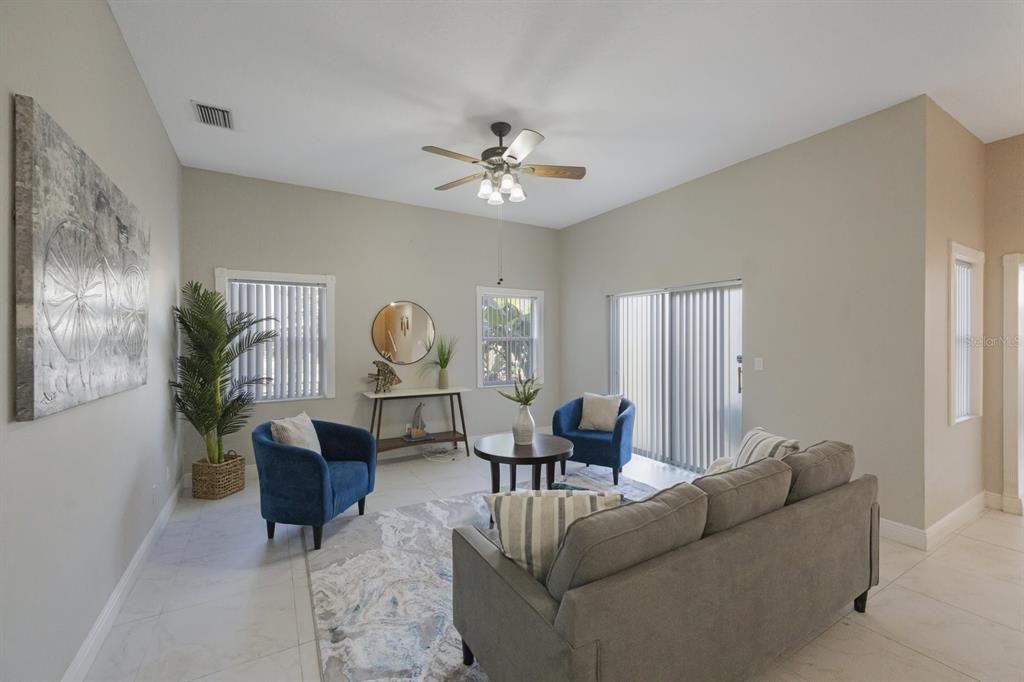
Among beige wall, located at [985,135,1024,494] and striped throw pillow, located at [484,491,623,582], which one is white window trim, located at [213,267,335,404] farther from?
beige wall, located at [985,135,1024,494]

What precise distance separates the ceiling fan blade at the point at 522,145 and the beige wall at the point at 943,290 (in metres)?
2.60

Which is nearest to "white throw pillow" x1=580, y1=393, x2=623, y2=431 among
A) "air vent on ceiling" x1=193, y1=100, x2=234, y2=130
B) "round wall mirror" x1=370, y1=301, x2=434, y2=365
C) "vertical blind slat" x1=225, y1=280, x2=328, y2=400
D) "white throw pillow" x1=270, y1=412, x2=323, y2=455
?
"round wall mirror" x1=370, y1=301, x2=434, y2=365

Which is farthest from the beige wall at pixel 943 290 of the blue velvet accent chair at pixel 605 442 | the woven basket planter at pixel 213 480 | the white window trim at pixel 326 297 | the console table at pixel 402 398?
the woven basket planter at pixel 213 480

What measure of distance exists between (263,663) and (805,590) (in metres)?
2.34

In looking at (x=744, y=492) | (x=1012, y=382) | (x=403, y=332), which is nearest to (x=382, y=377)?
(x=403, y=332)

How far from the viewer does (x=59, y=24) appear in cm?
175

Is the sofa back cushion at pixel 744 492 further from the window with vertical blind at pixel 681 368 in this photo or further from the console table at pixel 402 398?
the console table at pixel 402 398

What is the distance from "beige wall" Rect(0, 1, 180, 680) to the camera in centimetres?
140

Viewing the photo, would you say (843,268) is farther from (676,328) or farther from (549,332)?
(549,332)

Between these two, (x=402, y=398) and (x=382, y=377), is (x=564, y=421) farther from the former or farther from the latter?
(x=382, y=377)

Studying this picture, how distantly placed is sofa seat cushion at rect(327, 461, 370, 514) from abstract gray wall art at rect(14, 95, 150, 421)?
1.36 meters

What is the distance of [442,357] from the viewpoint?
18.2 feet

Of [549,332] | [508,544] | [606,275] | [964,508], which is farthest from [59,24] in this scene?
[964,508]

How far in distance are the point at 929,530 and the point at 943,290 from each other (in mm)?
1631
